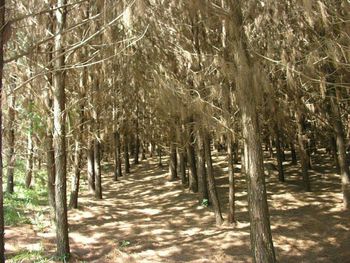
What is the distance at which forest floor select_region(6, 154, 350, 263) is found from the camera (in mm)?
9719

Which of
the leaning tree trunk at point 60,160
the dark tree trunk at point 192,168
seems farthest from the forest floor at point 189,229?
the leaning tree trunk at point 60,160

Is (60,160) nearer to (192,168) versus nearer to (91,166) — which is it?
(91,166)

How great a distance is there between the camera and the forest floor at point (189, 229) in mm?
9719

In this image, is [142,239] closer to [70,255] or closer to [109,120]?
[70,255]

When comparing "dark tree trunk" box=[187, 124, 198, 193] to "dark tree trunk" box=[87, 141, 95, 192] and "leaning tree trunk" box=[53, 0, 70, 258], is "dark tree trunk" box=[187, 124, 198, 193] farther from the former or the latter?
"leaning tree trunk" box=[53, 0, 70, 258]

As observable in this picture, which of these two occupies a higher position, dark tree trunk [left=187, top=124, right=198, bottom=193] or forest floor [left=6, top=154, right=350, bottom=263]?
dark tree trunk [left=187, top=124, right=198, bottom=193]

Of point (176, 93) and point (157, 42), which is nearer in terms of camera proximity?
point (176, 93)

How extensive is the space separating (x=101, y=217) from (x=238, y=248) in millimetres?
5239

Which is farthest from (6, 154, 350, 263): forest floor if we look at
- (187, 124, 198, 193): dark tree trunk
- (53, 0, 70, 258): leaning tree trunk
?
(53, 0, 70, 258): leaning tree trunk

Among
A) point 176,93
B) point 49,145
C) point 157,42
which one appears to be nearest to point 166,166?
point 49,145

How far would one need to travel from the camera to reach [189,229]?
11.9 metres

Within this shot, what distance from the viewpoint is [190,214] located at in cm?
1342

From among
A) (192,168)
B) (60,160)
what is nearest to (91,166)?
(192,168)

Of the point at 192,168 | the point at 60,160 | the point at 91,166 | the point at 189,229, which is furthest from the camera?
the point at 91,166
